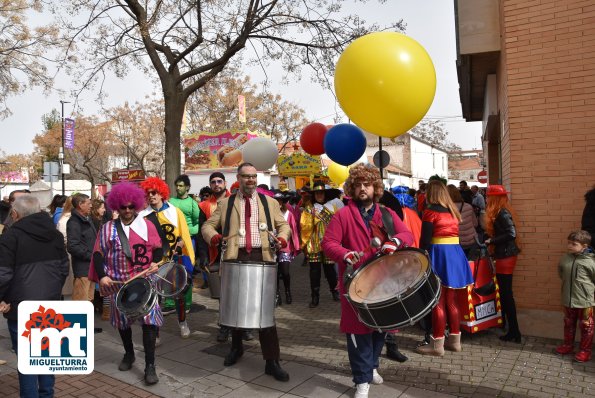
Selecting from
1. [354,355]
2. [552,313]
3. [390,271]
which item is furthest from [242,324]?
[552,313]

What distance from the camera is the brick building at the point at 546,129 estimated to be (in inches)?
192

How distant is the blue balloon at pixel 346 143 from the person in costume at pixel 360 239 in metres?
3.16

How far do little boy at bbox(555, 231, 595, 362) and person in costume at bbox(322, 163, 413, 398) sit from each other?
1.94 metres

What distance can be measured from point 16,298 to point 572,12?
240 inches

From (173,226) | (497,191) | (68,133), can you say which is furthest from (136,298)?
(68,133)

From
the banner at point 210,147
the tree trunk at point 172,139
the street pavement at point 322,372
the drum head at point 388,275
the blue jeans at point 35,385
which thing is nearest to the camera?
the drum head at point 388,275

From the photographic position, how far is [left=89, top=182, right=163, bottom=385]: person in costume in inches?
162

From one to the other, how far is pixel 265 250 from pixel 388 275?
4.58 ft

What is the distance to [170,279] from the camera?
4301 mm

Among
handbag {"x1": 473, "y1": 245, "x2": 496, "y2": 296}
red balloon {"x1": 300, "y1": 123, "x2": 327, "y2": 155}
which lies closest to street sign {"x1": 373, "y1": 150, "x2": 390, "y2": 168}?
handbag {"x1": 473, "y1": 245, "x2": 496, "y2": 296}

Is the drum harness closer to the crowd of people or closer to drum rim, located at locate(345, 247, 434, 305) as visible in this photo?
the crowd of people

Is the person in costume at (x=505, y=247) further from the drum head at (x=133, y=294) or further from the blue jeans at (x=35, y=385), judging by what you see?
the blue jeans at (x=35, y=385)

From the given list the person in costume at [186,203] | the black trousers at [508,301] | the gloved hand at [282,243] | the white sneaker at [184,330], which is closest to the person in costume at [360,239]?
the gloved hand at [282,243]

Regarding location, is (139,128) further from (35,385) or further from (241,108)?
(35,385)
